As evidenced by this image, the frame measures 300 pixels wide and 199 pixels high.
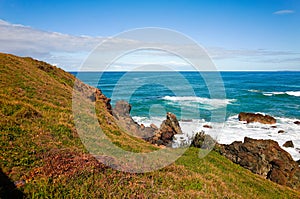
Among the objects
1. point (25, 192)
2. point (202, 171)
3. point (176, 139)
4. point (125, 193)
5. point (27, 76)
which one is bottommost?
point (176, 139)

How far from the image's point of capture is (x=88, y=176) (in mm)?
8094

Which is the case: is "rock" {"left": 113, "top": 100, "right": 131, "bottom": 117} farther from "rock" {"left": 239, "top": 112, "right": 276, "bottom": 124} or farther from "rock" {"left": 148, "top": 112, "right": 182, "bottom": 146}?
"rock" {"left": 239, "top": 112, "right": 276, "bottom": 124}

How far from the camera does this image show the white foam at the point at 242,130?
3700cm

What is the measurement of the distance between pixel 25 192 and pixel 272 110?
66.4 metres

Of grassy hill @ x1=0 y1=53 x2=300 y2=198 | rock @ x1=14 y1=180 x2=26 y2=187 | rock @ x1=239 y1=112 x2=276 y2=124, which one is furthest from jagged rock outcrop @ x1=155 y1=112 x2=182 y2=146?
rock @ x1=14 y1=180 x2=26 y2=187

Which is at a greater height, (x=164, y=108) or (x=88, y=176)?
(x=88, y=176)

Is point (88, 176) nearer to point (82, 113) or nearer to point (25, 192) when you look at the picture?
point (25, 192)

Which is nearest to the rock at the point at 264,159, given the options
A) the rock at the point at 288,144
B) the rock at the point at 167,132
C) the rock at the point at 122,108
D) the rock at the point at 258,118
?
the rock at the point at 167,132

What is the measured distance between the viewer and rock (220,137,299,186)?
68.5 feet

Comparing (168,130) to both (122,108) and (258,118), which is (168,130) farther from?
(258,118)

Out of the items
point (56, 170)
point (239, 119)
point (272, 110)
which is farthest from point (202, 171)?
point (272, 110)

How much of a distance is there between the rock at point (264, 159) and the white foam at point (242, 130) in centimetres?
914

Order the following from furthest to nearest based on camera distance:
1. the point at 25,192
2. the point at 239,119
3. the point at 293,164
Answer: the point at 239,119
the point at 293,164
the point at 25,192

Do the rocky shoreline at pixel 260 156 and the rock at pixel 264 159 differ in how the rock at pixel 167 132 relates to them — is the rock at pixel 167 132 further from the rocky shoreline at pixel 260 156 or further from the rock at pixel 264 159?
the rock at pixel 264 159
